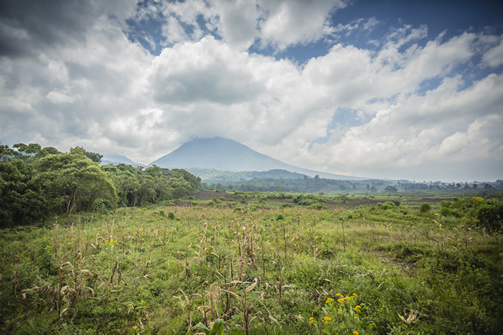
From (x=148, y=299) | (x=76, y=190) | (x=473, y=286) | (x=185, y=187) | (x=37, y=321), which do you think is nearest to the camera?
(x=37, y=321)

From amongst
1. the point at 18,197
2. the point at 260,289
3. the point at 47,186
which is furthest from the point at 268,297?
the point at 47,186

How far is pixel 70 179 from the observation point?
16953mm

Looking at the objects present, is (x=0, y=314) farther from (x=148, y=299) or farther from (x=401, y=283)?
(x=401, y=283)

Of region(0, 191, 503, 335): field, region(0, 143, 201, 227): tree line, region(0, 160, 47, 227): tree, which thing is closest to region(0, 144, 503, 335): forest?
region(0, 191, 503, 335): field

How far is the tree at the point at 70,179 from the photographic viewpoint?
52.7 ft

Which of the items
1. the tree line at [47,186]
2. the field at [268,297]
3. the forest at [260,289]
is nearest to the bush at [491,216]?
the forest at [260,289]

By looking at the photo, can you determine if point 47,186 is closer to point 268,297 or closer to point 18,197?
point 18,197

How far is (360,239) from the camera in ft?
28.5

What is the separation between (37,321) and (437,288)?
7628 mm

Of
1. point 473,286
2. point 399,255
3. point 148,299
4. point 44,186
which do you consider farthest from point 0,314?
point 44,186

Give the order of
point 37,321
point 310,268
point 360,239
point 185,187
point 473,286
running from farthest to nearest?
point 185,187 < point 360,239 < point 310,268 < point 473,286 < point 37,321

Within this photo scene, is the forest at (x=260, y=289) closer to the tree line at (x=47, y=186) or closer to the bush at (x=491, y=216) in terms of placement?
the bush at (x=491, y=216)

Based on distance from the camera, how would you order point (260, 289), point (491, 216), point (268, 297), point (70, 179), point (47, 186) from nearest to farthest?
point (268, 297)
point (260, 289)
point (491, 216)
point (47, 186)
point (70, 179)

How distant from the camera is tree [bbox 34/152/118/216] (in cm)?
1608
